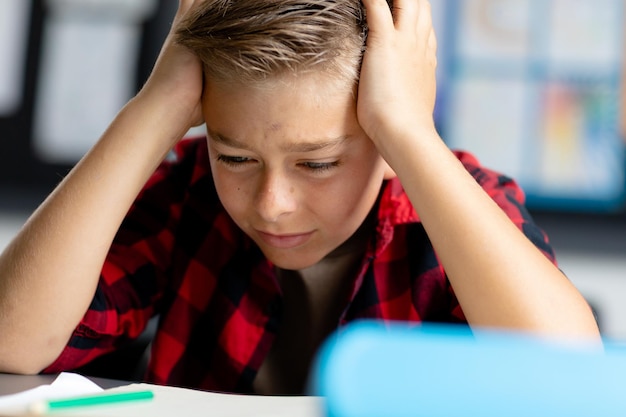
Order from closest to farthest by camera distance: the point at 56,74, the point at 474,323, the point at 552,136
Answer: the point at 474,323 → the point at 552,136 → the point at 56,74

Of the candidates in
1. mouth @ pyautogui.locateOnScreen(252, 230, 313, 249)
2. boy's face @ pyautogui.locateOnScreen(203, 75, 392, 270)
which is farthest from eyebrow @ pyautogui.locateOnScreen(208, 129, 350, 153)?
mouth @ pyautogui.locateOnScreen(252, 230, 313, 249)

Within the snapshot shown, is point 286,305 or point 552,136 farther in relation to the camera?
point 552,136

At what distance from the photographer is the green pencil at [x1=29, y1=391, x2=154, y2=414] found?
51cm

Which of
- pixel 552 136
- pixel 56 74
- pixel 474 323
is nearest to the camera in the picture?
pixel 474 323

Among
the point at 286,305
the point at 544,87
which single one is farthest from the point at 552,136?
the point at 286,305

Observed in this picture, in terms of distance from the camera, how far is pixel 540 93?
6.03ft

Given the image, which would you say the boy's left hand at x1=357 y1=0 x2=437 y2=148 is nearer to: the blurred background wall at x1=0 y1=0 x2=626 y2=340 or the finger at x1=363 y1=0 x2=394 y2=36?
the finger at x1=363 y1=0 x2=394 y2=36

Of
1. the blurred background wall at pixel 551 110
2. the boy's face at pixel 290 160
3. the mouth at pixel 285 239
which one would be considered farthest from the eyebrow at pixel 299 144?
the blurred background wall at pixel 551 110

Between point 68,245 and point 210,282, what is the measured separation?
23 centimetres

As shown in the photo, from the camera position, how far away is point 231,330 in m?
0.95

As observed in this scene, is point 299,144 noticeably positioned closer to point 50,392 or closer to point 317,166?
point 317,166

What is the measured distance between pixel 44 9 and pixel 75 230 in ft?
4.33

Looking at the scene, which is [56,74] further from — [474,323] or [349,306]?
[474,323]

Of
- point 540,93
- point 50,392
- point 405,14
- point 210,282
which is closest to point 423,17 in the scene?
point 405,14
